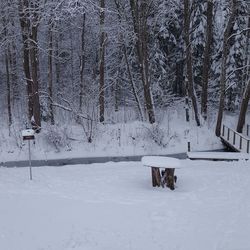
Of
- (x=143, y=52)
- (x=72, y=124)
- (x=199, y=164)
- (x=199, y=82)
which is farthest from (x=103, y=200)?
(x=199, y=82)

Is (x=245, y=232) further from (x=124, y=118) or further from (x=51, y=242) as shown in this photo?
(x=124, y=118)

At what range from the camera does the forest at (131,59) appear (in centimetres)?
1770

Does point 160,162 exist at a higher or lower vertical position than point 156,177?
higher

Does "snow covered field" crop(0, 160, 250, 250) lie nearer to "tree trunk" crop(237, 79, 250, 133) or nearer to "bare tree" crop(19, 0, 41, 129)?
"bare tree" crop(19, 0, 41, 129)

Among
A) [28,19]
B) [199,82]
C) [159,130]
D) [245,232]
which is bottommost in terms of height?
[245,232]

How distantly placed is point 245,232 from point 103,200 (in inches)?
141

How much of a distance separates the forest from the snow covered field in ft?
21.0

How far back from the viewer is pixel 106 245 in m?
6.93

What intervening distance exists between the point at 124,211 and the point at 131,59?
1690cm

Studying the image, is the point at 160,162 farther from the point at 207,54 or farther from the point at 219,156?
the point at 207,54

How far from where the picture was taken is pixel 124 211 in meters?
8.64

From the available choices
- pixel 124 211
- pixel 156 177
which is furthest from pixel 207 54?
pixel 124 211

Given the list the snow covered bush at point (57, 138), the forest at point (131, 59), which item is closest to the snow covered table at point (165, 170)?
the snow covered bush at point (57, 138)

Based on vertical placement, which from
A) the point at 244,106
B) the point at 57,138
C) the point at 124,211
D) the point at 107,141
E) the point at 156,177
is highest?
the point at 244,106
